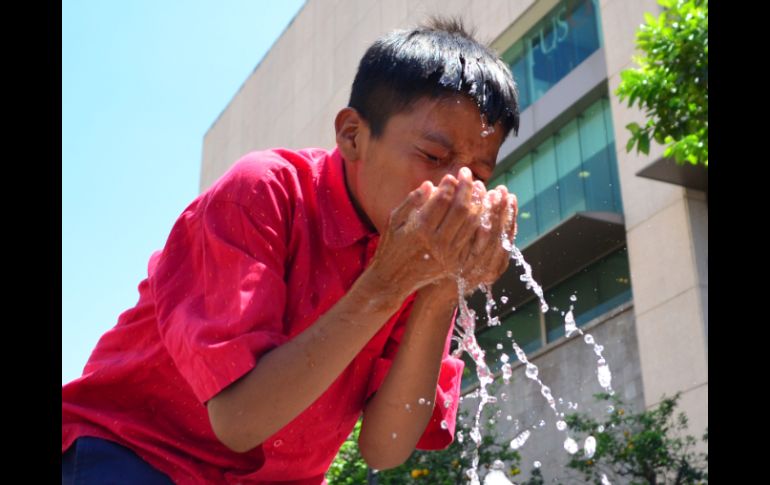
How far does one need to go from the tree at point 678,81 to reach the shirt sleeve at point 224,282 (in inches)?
183

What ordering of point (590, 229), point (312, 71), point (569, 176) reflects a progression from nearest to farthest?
point (590, 229) < point (569, 176) < point (312, 71)

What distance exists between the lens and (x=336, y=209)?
2.26 m

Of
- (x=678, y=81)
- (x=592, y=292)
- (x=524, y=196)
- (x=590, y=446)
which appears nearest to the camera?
(x=590, y=446)

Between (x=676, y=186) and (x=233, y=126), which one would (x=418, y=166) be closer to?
(x=676, y=186)

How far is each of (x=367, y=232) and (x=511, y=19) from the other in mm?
11693

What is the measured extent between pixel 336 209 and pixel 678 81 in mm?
4659

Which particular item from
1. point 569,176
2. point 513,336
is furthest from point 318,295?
point 569,176

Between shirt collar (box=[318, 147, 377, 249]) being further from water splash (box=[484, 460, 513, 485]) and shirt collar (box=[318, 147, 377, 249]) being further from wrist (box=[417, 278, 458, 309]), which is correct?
water splash (box=[484, 460, 513, 485])

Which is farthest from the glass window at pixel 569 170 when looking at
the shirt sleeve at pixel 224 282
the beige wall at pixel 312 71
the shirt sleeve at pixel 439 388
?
the shirt sleeve at pixel 224 282

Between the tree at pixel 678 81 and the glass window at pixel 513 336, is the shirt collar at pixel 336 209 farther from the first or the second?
the glass window at pixel 513 336

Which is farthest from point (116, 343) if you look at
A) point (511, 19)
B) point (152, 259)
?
point (511, 19)

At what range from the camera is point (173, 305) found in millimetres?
2043

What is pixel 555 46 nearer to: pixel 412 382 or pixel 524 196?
pixel 524 196

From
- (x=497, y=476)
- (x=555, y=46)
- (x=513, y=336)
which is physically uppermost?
(x=555, y=46)
